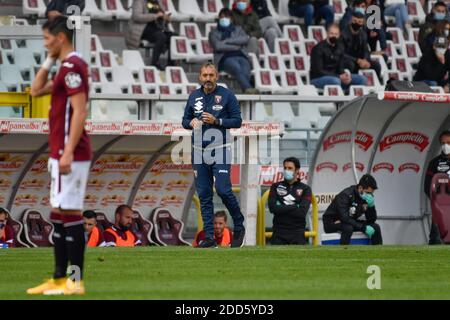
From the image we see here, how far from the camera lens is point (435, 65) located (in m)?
29.8

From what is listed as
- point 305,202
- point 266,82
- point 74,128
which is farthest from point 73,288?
point 266,82

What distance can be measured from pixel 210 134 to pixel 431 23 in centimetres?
1548

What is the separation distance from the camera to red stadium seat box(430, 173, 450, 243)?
21281mm

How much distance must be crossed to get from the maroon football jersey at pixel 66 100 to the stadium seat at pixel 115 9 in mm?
18020

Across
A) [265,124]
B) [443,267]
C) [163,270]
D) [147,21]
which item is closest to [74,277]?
[163,270]

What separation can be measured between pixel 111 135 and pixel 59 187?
9.08 meters

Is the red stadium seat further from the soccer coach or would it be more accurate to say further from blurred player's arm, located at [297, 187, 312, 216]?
the soccer coach

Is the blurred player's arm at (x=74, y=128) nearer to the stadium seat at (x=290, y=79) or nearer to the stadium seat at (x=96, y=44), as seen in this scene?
the stadium seat at (x=96, y=44)

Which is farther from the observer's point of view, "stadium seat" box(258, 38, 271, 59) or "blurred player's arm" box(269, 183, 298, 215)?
"stadium seat" box(258, 38, 271, 59)

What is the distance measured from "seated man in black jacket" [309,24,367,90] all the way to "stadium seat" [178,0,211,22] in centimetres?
294

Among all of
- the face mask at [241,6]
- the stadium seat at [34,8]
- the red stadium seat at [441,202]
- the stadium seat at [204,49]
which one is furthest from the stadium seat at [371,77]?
the red stadium seat at [441,202]

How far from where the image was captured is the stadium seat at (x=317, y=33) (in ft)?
101

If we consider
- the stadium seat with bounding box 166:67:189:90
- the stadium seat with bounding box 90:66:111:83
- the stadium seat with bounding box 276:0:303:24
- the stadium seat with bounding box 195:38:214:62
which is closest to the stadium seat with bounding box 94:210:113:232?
the stadium seat with bounding box 90:66:111:83

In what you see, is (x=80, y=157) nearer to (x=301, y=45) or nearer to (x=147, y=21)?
(x=147, y=21)
